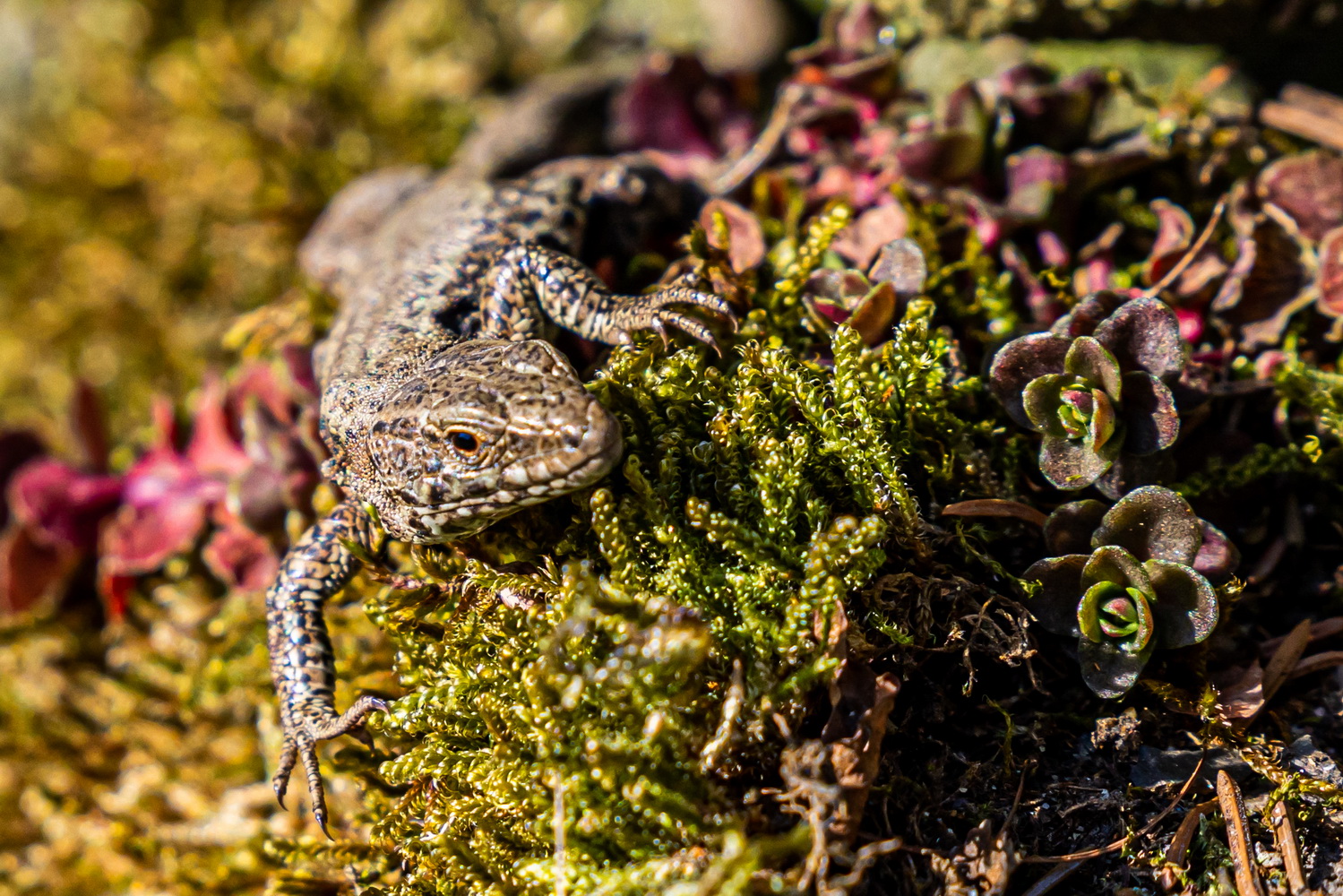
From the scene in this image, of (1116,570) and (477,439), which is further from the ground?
(477,439)

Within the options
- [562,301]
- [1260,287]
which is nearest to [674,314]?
[562,301]

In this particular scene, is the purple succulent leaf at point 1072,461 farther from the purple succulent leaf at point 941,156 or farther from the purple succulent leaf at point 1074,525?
the purple succulent leaf at point 941,156

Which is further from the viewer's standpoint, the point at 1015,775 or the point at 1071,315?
the point at 1071,315

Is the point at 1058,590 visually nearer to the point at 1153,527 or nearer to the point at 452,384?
the point at 1153,527

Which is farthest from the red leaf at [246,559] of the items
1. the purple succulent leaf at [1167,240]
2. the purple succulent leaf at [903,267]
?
the purple succulent leaf at [1167,240]

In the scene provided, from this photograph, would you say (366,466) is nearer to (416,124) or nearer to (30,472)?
(30,472)

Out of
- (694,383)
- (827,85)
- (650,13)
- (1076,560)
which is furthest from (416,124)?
(1076,560)
